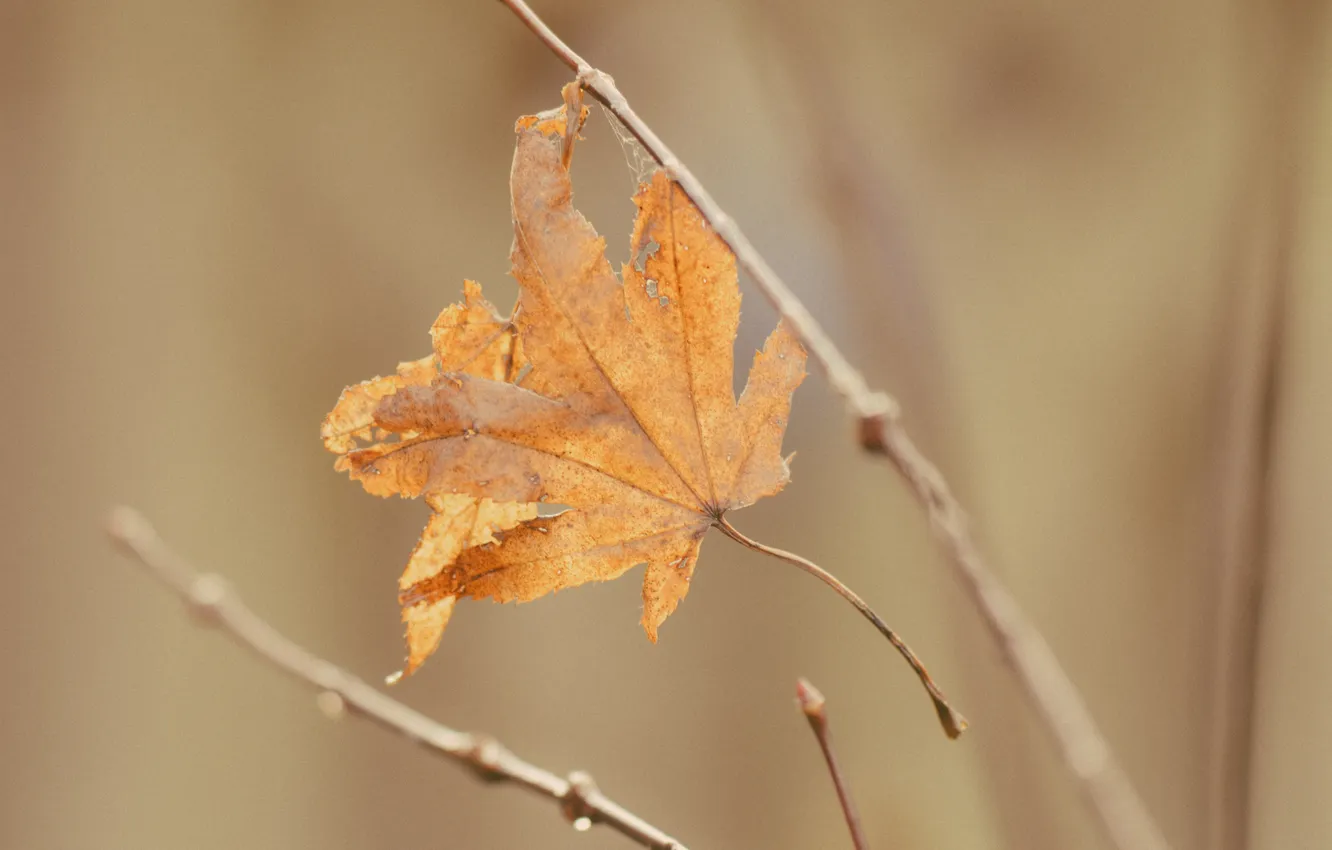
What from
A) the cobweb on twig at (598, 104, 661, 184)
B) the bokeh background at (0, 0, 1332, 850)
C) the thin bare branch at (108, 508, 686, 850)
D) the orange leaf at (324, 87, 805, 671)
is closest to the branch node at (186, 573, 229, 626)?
the thin bare branch at (108, 508, 686, 850)

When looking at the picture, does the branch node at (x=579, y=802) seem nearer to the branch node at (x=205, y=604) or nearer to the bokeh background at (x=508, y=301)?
the branch node at (x=205, y=604)

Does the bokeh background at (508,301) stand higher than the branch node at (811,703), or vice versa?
the bokeh background at (508,301)

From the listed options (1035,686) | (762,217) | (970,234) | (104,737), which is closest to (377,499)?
(104,737)

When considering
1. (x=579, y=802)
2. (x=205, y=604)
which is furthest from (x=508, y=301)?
(x=579, y=802)

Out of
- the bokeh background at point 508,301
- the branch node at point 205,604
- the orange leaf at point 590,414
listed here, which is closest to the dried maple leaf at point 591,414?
the orange leaf at point 590,414

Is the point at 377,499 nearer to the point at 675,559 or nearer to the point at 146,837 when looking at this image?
the point at 146,837

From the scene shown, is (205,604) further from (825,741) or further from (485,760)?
(825,741)

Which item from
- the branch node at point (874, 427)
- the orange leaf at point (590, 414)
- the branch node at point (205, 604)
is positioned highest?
the branch node at point (205, 604)
